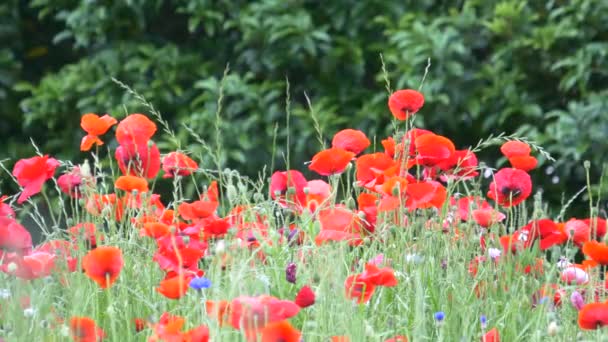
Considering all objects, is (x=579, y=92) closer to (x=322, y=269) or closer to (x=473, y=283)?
(x=473, y=283)

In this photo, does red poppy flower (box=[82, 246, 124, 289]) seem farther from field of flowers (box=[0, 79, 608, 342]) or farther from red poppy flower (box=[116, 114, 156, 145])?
red poppy flower (box=[116, 114, 156, 145])

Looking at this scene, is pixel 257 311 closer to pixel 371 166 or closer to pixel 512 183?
pixel 371 166

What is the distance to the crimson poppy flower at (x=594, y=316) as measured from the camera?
168cm

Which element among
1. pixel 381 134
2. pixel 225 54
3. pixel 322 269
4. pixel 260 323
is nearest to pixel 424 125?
pixel 381 134

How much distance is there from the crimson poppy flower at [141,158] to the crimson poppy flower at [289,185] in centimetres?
28

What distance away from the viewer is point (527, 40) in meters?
4.72

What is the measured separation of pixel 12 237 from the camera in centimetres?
208

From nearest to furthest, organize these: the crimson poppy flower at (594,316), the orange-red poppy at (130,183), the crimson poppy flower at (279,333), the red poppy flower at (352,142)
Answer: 1. the crimson poppy flower at (279,333)
2. the crimson poppy flower at (594,316)
3. the orange-red poppy at (130,183)
4. the red poppy flower at (352,142)

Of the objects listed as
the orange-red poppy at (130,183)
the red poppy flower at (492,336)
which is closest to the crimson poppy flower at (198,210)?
the orange-red poppy at (130,183)

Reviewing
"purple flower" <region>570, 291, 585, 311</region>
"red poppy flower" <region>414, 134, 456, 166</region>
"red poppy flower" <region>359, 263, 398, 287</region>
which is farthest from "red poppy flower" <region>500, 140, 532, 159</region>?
"red poppy flower" <region>359, 263, 398, 287</region>

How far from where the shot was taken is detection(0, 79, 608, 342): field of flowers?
5.80 ft

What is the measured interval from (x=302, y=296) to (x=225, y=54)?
3.80 metres

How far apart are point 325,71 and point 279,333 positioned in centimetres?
364

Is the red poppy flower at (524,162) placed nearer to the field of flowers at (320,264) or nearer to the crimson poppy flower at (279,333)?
the field of flowers at (320,264)
